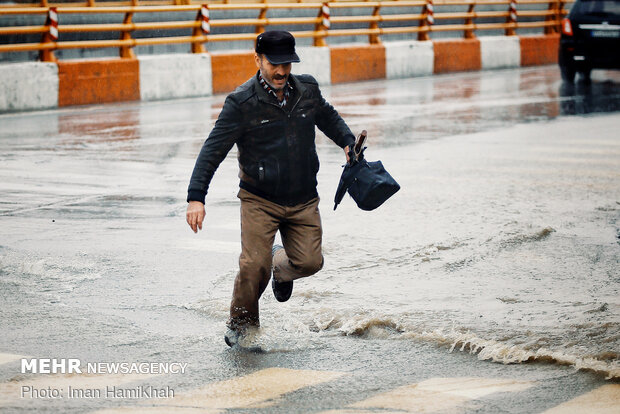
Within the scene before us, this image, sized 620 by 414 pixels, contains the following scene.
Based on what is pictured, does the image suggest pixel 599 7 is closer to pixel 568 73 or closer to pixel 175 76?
pixel 568 73

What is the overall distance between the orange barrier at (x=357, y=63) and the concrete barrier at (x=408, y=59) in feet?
0.86

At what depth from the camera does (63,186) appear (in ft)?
34.6

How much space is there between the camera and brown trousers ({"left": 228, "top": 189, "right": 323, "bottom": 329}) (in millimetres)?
5871

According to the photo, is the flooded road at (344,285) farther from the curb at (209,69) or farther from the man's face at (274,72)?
the curb at (209,69)

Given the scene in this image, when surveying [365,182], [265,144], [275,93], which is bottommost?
[365,182]

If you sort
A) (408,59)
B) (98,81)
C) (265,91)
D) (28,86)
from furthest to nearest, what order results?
(408,59)
(98,81)
(28,86)
(265,91)

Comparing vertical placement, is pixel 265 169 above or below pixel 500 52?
above

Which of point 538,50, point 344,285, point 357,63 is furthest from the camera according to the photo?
point 538,50

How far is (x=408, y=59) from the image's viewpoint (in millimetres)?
25688

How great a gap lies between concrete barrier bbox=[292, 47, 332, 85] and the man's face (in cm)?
1660

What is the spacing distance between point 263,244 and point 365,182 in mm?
583

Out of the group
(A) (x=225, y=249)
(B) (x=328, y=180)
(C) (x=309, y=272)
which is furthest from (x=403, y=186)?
(C) (x=309, y=272)

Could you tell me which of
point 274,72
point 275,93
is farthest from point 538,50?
point 274,72

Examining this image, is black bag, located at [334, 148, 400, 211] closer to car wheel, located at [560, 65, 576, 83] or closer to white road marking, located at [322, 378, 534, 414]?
white road marking, located at [322, 378, 534, 414]
